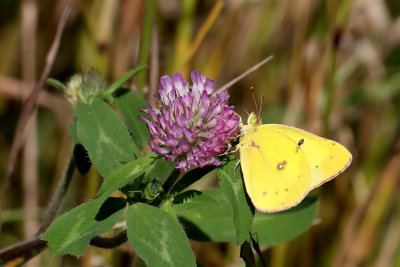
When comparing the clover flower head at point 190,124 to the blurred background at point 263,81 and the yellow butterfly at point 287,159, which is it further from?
the blurred background at point 263,81

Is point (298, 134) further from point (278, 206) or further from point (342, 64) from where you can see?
point (342, 64)

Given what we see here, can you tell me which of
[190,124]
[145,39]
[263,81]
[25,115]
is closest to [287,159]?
[190,124]

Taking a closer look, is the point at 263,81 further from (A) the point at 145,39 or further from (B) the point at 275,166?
(B) the point at 275,166

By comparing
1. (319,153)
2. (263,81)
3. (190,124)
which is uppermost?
(190,124)

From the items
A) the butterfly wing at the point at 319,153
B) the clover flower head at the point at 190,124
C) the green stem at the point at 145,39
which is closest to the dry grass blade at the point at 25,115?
the green stem at the point at 145,39

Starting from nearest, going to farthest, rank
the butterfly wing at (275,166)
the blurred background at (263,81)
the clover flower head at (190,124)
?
the clover flower head at (190,124), the butterfly wing at (275,166), the blurred background at (263,81)

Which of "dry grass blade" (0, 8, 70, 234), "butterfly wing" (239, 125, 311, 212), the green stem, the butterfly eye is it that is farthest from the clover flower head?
"dry grass blade" (0, 8, 70, 234)

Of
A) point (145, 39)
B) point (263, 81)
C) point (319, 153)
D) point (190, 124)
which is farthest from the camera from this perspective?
point (263, 81)

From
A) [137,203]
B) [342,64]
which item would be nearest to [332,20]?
[342,64]
